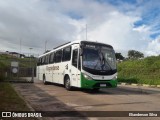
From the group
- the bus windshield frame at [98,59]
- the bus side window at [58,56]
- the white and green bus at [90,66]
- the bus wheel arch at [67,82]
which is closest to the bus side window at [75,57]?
the white and green bus at [90,66]

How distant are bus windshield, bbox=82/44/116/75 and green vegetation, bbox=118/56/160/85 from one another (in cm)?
1365

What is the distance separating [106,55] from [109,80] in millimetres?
1485

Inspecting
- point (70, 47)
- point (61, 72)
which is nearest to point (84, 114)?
point (70, 47)

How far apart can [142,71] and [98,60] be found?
849 inches

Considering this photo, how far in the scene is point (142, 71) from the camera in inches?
1460

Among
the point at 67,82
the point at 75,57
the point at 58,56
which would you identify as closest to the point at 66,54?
the point at 67,82

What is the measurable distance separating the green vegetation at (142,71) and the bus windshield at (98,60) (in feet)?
44.8

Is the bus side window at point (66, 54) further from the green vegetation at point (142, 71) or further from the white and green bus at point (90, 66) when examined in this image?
the green vegetation at point (142, 71)

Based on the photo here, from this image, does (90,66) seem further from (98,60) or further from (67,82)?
(67,82)

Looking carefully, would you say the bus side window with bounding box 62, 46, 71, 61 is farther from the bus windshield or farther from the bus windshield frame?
the bus windshield

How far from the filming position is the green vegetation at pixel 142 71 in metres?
32.2

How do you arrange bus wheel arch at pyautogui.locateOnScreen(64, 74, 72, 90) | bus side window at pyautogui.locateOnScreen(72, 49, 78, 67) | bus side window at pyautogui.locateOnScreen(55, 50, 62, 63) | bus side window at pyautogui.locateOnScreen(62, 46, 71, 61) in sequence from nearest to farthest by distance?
bus side window at pyautogui.locateOnScreen(72, 49, 78, 67)
bus wheel arch at pyautogui.locateOnScreen(64, 74, 72, 90)
bus side window at pyautogui.locateOnScreen(62, 46, 71, 61)
bus side window at pyautogui.locateOnScreen(55, 50, 62, 63)

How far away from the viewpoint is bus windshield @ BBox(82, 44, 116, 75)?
54.0 ft

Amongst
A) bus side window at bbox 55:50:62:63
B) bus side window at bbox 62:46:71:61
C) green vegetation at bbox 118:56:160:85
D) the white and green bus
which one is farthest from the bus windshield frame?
green vegetation at bbox 118:56:160:85
